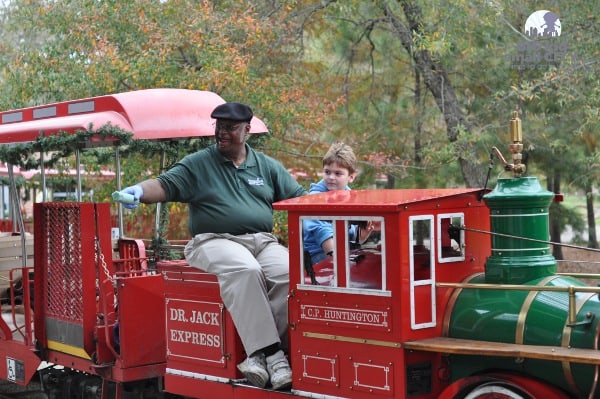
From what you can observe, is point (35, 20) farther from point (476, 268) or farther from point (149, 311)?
point (476, 268)

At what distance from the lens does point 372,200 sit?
4.94 m

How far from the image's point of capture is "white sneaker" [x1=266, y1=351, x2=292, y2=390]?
5371mm

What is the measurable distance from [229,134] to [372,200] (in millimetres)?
1395

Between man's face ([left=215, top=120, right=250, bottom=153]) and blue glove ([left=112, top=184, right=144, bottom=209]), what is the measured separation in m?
0.66

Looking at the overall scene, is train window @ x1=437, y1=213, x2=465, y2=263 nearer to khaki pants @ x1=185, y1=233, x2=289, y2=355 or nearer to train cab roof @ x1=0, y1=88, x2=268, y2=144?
khaki pants @ x1=185, y1=233, x2=289, y2=355

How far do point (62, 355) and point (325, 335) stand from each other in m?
3.01

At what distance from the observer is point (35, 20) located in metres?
13.5

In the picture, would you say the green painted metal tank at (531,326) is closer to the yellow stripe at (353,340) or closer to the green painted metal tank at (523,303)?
the green painted metal tank at (523,303)

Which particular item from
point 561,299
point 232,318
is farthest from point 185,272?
point 561,299

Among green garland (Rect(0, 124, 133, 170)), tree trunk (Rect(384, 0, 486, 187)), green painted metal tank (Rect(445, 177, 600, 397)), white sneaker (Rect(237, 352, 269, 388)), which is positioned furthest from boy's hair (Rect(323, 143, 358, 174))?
tree trunk (Rect(384, 0, 486, 187))

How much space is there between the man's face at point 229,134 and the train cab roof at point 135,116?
38.4 inches

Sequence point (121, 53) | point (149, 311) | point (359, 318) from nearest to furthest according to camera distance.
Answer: point (359, 318) → point (149, 311) → point (121, 53)

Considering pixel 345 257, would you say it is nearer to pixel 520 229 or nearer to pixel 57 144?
pixel 520 229

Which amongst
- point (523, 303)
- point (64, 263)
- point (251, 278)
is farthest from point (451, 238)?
point (64, 263)
